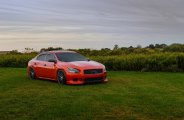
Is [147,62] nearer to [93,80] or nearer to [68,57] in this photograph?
[68,57]

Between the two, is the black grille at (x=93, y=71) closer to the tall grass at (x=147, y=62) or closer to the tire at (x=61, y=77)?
the tire at (x=61, y=77)

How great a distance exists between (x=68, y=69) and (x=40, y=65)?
289 cm

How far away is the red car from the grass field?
606mm

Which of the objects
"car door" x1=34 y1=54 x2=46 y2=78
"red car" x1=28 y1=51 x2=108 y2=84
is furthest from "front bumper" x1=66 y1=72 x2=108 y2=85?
"car door" x1=34 y1=54 x2=46 y2=78

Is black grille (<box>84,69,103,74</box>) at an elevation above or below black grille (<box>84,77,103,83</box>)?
above

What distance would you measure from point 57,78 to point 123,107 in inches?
308

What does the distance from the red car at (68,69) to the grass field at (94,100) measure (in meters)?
0.61

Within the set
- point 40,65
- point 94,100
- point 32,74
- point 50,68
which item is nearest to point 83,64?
point 50,68

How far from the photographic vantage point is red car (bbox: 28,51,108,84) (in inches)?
810

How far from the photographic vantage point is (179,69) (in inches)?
1123

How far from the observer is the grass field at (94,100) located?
42.3 ft

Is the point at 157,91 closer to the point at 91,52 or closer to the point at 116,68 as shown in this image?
the point at 116,68

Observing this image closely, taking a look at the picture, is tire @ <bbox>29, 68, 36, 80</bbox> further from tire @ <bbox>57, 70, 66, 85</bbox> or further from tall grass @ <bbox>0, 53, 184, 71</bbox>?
tall grass @ <bbox>0, 53, 184, 71</bbox>

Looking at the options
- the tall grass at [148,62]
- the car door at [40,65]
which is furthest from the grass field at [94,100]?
the tall grass at [148,62]
